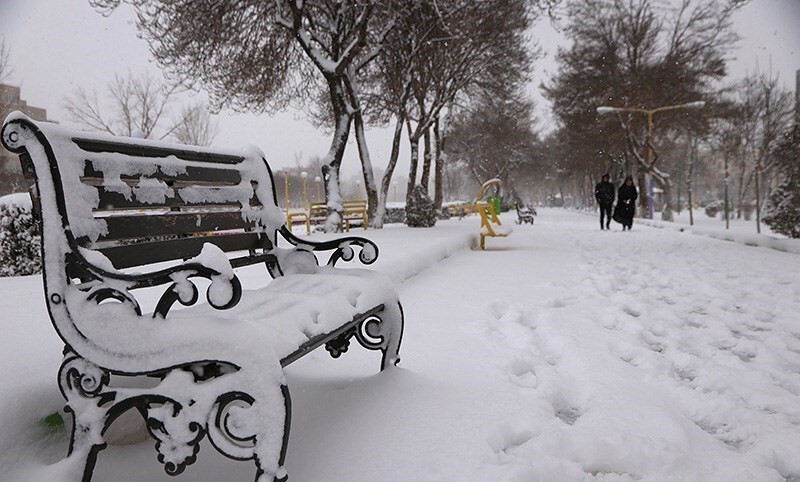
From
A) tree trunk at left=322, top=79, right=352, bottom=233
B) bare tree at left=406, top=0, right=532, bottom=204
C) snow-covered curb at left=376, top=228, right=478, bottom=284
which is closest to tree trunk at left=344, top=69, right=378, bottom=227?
tree trunk at left=322, top=79, right=352, bottom=233

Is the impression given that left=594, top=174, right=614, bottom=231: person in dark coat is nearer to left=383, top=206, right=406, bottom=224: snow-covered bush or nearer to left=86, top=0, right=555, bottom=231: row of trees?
left=86, top=0, right=555, bottom=231: row of trees

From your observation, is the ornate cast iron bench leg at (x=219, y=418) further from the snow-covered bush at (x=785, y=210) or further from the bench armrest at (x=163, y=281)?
the snow-covered bush at (x=785, y=210)

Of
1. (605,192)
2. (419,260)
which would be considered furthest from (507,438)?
(605,192)

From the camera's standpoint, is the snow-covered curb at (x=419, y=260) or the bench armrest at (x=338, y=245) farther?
the snow-covered curb at (x=419, y=260)

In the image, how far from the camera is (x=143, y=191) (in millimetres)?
2000

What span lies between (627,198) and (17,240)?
636 inches

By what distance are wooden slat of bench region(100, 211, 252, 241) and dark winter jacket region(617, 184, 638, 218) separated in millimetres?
15850

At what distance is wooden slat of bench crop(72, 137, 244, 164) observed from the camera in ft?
5.89

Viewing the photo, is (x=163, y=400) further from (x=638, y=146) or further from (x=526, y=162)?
(x=526, y=162)

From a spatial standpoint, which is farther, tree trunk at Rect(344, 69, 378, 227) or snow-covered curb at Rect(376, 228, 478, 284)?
tree trunk at Rect(344, 69, 378, 227)

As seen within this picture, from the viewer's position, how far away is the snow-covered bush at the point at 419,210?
1628 centimetres

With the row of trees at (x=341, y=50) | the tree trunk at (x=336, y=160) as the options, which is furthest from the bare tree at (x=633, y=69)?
the tree trunk at (x=336, y=160)

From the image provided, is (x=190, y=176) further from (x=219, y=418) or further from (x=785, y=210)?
(x=785, y=210)

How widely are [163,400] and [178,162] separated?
45.5 inches
